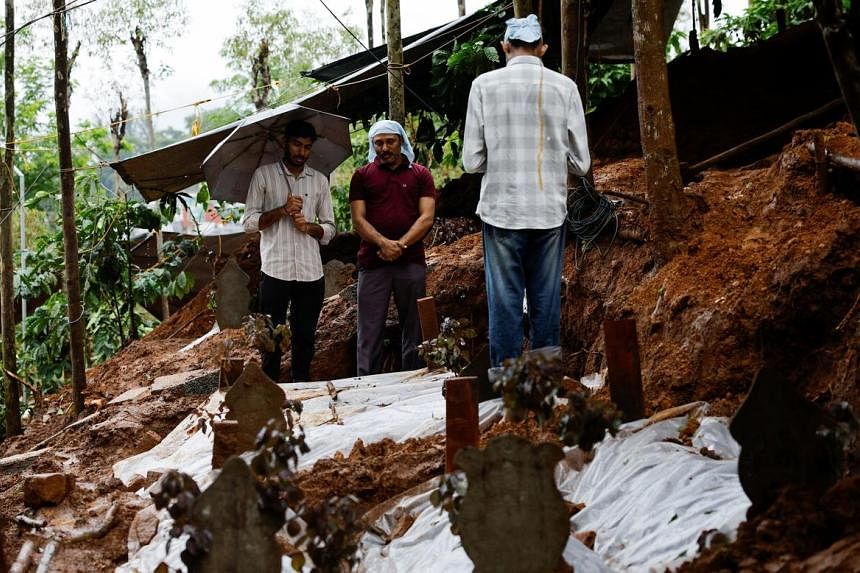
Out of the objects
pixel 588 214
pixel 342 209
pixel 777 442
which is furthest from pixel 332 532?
pixel 342 209

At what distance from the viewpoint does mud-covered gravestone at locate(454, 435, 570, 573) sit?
252 centimetres

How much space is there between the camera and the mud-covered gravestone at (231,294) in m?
6.72

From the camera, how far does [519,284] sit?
4.52 metres

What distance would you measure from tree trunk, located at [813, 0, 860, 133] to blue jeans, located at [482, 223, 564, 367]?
6.42ft

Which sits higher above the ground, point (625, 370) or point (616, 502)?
point (625, 370)

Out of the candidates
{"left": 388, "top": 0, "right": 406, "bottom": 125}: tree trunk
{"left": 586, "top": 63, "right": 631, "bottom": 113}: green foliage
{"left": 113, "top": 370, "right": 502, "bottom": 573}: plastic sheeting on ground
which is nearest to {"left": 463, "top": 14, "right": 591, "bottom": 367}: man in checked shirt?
{"left": 113, "top": 370, "right": 502, "bottom": 573}: plastic sheeting on ground

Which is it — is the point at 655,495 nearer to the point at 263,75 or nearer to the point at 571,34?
the point at 571,34

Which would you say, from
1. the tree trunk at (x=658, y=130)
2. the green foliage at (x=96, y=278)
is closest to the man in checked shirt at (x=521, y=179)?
the tree trunk at (x=658, y=130)

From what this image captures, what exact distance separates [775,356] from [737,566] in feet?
6.50

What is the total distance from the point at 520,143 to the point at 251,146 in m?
2.49

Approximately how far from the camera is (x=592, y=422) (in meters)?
2.81

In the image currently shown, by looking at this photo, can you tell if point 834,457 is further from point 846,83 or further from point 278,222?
point 278,222

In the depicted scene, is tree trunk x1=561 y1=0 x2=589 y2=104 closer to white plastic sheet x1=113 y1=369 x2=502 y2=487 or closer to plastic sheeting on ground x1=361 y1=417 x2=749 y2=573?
white plastic sheet x1=113 y1=369 x2=502 y2=487

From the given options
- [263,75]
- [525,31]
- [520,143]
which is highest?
[263,75]
